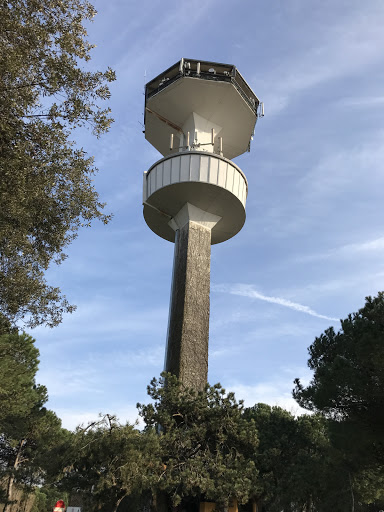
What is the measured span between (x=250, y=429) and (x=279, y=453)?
36.9 feet

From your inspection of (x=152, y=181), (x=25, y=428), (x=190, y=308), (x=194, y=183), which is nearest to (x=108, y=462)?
(x=190, y=308)

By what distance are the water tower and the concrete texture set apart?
44mm

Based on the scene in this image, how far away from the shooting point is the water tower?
2116 cm

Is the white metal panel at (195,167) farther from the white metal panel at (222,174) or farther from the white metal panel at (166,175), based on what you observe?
the white metal panel at (166,175)

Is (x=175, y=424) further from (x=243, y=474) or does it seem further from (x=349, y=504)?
(x=349, y=504)

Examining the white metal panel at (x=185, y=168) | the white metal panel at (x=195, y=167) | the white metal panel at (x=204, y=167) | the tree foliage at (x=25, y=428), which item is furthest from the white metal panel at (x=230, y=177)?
the tree foliage at (x=25, y=428)

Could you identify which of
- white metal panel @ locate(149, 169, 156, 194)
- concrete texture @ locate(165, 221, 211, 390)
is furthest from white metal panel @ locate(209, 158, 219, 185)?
white metal panel @ locate(149, 169, 156, 194)

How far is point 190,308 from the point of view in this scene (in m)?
21.4

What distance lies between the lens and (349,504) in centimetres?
2792

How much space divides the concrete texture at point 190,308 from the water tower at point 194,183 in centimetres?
4

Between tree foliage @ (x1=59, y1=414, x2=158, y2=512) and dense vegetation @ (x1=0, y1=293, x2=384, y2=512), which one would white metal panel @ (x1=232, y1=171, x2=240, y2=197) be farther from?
tree foliage @ (x1=59, y1=414, x2=158, y2=512)

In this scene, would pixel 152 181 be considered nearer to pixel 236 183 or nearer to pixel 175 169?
pixel 175 169

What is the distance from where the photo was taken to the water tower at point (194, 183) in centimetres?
2116

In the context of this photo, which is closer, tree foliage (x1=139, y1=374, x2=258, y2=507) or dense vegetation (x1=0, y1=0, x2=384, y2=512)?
dense vegetation (x1=0, y1=0, x2=384, y2=512)
